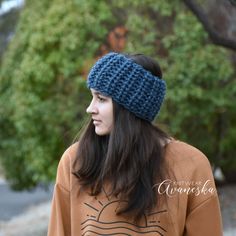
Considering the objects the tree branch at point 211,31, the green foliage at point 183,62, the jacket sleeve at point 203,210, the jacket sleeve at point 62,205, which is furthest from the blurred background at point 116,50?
the jacket sleeve at point 62,205

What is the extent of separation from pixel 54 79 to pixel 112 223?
7827 millimetres

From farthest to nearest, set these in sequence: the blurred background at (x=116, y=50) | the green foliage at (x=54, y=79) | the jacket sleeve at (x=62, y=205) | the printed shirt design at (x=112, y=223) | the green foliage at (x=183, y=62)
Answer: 1. the green foliage at (x=54, y=79)
2. the blurred background at (x=116, y=50)
3. the green foliage at (x=183, y=62)
4. the jacket sleeve at (x=62, y=205)
5. the printed shirt design at (x=112, y=223)

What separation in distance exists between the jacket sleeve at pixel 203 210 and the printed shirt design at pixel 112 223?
0.14m

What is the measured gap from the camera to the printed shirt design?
304 centimetres

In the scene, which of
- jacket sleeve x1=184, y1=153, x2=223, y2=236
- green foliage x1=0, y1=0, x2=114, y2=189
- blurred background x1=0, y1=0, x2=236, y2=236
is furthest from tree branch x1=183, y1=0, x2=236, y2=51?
jacket sleeve x1=184, y1=153, x2=223, y2=236

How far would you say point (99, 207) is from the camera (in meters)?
3.08

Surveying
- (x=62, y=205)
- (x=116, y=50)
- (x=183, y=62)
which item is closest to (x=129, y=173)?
(x=62, y=205)

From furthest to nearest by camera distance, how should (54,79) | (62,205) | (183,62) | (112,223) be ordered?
(54,79) < (183,62) < (62,205) < (112,223)

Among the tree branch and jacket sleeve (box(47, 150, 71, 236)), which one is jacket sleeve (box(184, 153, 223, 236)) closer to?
jacket sleeve (box(47, 150, 71, 236))

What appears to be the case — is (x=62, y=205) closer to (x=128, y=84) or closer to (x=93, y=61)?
(x=128, y=84)

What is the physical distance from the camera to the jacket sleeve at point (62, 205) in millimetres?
3162

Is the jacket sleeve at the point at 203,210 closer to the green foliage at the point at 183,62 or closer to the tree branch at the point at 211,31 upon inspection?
the tree branch at the point at 211,31

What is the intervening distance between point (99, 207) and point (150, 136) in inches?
15.0

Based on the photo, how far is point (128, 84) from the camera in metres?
3.15
